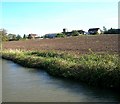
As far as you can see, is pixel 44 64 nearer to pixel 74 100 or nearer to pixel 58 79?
pixel 58 79

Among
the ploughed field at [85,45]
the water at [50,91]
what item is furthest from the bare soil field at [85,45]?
the water at [50,91]

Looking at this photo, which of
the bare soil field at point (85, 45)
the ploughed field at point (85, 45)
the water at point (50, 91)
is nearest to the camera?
the water at point (50, 91)

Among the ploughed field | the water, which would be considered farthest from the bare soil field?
the water

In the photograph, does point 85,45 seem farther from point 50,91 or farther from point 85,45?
point 50,91

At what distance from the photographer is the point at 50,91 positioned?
1468 cm

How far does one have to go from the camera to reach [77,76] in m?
16.6

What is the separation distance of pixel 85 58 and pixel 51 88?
21.0 feet

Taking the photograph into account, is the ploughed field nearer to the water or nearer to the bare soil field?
the bare soil field

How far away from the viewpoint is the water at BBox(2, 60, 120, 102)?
42.7ft

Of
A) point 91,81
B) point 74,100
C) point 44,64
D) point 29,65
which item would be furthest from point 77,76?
point 29,65

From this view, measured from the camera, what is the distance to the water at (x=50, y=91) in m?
13.0

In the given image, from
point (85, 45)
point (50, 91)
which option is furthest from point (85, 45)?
point (50, 91)

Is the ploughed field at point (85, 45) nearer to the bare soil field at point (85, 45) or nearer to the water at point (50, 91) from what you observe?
the bare soil field at point (85, 45)

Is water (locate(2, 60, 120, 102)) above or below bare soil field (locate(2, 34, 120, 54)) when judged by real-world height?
below
